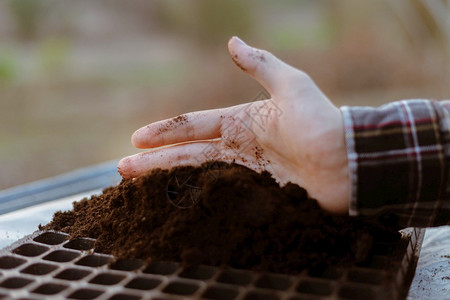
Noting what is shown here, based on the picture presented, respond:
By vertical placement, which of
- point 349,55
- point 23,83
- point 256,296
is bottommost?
point 256,296

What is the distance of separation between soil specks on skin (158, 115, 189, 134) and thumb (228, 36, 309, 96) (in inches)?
11.0

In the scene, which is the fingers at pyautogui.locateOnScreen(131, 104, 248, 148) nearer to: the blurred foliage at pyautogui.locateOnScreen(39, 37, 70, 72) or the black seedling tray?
the black seedling tray

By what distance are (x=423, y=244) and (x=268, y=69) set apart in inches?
28.8

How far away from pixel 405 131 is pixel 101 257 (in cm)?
78

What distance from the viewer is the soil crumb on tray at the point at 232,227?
1.05 m

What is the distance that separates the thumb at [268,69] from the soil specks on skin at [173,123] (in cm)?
28

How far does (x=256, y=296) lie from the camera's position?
0.93 meters

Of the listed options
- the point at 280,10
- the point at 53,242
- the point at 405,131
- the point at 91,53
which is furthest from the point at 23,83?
the point at 405,131

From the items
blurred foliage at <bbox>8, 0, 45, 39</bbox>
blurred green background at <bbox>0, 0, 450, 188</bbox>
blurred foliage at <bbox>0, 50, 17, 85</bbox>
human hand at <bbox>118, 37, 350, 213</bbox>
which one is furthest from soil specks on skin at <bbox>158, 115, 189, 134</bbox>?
blurred foliage at <bbox>8, 0, 45, 39</bbox>

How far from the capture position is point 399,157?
1.10m

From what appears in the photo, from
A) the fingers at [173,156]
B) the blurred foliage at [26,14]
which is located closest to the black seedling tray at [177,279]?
the fingers at [173,156]

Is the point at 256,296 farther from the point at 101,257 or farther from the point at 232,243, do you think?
the point at 101,257

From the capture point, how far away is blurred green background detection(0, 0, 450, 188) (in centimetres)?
595

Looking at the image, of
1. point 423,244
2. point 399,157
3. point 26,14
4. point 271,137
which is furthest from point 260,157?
→ point 26,14
